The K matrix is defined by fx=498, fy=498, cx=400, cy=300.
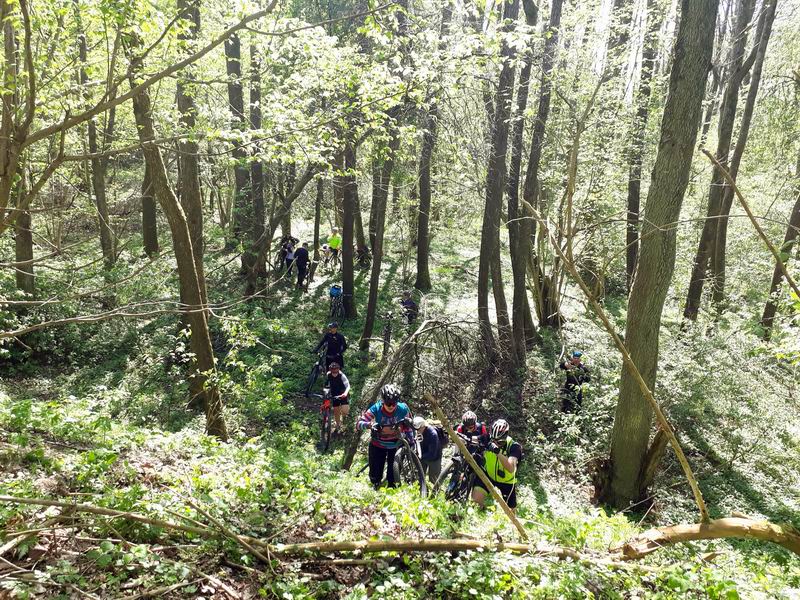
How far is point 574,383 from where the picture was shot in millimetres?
11414

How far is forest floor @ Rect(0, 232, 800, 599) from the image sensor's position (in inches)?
136

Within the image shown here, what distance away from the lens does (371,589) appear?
364 cm

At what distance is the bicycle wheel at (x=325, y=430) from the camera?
10.0 meters

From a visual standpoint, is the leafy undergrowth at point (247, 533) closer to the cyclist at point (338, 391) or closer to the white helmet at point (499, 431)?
the white helmet at point (499, 431)

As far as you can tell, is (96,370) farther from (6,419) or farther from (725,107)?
(725,107)

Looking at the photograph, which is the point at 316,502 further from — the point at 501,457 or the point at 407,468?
the point at 407,468

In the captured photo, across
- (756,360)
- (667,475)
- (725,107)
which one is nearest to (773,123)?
(725,107)

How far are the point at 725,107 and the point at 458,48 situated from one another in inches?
420

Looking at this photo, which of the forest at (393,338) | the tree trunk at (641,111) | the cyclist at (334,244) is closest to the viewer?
the forest at (393,338)

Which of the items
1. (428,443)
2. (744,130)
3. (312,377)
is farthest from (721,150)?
(312,377)

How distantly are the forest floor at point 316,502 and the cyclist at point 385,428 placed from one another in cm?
77

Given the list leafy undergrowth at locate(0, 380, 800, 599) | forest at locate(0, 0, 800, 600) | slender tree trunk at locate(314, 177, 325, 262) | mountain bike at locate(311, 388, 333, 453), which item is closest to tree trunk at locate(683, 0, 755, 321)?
forest at locate(0, 0, 800, 600)

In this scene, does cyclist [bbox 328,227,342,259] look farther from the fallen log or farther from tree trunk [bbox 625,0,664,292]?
the fallen log

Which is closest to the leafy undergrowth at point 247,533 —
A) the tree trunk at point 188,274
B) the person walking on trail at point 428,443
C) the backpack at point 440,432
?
the person walking on trail at point 428,443
